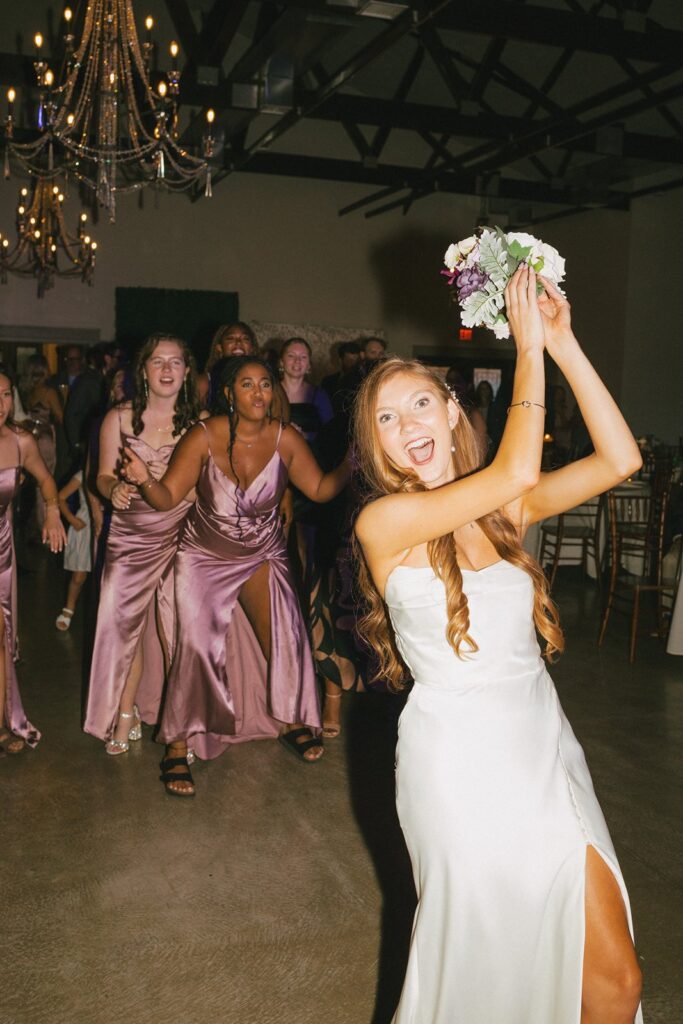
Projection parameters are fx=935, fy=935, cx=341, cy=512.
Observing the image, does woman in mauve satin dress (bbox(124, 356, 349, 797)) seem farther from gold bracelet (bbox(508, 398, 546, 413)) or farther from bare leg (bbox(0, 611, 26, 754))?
gold bracelet (bbox(508, 398, 546, 413))

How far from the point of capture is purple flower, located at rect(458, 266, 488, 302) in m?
1.58

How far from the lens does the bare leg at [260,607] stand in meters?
3.57

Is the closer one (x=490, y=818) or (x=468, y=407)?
(x=490, y=818)

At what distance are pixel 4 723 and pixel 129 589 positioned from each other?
721mm

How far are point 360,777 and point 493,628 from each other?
82.9 inches

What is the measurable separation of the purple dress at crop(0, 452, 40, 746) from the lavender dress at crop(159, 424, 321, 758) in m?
0.64

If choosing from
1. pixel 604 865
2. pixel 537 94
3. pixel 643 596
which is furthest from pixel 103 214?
pixel 604 865

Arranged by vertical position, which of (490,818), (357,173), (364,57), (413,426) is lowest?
(490,818)

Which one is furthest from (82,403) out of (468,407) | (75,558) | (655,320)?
(655,320)

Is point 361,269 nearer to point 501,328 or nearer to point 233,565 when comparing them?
point 233,565

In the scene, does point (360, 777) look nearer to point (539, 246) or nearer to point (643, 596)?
point (539, 246)

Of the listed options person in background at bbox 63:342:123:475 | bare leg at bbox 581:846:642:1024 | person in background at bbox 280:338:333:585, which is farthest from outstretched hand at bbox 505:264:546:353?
person in background at bbox 63:342:123:475

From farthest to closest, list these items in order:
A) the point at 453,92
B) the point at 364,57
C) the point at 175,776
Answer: the point at 453,92, the point at 364,57, the point at 175,776

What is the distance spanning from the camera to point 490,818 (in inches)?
58.5
